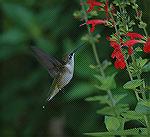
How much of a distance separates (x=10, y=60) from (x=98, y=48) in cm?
133

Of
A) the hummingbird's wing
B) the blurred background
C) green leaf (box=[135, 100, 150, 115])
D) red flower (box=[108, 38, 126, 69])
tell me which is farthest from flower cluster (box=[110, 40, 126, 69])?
the blurred background

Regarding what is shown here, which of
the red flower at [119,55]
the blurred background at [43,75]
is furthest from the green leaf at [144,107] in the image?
the blurred background at [43,75]

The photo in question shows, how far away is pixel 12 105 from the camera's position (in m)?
4.46

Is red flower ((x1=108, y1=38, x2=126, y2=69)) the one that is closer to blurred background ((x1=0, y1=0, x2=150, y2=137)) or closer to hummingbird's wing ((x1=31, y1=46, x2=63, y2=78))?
hummingbird's wing ((x1=31, y1=46, x2=63, y2=78))

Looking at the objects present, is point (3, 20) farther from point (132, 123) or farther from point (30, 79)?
point (132, 123)

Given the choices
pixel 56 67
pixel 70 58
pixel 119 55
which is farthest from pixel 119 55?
pixel 56 67

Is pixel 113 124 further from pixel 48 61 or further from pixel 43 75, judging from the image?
pixel 43 75

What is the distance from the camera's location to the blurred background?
3795 mm

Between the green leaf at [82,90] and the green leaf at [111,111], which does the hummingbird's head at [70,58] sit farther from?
the green leaf at [82,90]

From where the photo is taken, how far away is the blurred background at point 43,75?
12.5 feet

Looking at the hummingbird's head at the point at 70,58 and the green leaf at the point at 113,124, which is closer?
the green leaf at the point at 113,124

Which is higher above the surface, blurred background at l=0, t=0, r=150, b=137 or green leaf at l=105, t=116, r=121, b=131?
blurred background at l=0, t=0, r=150, b=137

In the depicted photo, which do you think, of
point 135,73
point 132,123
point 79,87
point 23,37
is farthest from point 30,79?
point 135,73

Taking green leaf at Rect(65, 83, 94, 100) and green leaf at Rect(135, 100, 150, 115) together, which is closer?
green leaf at Rect(135, 100, 150, 115)
